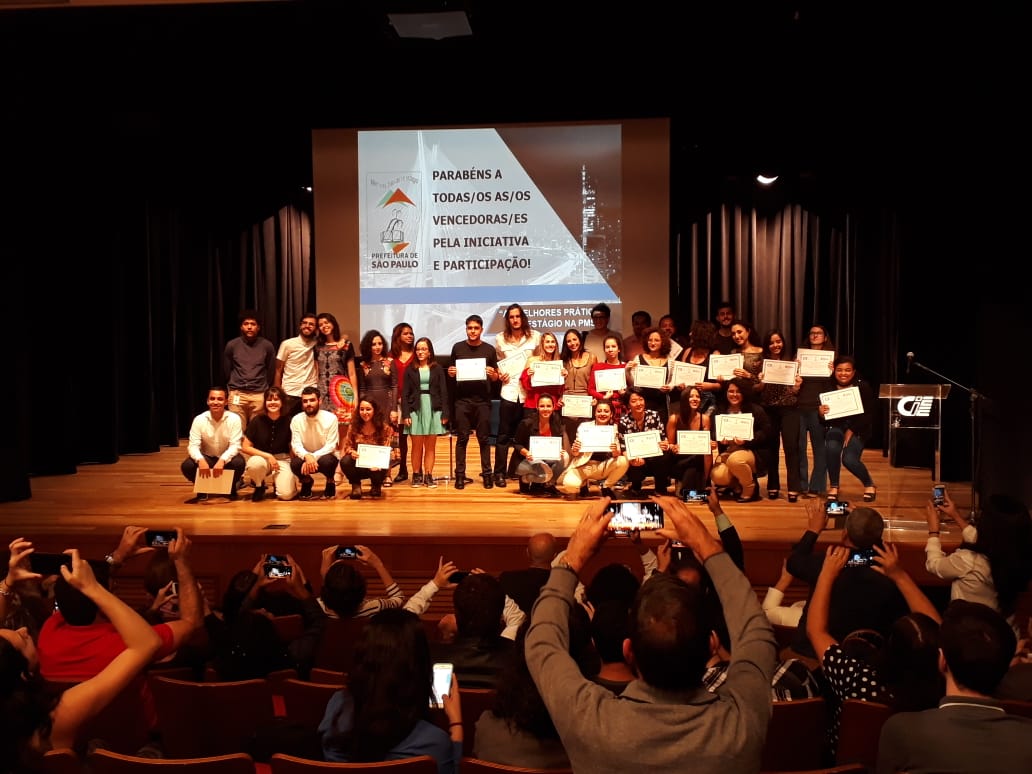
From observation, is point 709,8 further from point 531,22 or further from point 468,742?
point 468,742

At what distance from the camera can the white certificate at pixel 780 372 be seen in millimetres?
7133

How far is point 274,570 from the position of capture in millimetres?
4090

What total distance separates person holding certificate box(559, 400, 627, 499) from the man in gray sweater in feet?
17.4

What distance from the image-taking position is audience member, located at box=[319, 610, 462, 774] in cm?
218

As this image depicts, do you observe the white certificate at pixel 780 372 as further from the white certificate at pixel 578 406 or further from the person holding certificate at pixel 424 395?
the person holding certificate at pixel 424 395

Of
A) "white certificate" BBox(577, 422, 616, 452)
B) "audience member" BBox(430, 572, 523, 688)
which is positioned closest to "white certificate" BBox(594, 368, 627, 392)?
"white certificate" BBox(577, 422, 616, 452)

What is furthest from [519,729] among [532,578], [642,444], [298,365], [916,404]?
[298,365]

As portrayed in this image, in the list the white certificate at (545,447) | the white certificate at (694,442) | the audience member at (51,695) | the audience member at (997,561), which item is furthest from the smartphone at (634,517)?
the white certificate at (545,447)

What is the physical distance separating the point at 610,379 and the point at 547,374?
0.48m

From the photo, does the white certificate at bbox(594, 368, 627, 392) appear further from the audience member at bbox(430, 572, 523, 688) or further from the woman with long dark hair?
the audience member at bbox(430, 572, 523, 688)

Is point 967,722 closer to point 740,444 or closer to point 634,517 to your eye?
point 634,517

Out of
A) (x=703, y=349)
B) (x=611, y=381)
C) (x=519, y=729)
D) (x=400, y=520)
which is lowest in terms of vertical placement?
(x=400, y=520)

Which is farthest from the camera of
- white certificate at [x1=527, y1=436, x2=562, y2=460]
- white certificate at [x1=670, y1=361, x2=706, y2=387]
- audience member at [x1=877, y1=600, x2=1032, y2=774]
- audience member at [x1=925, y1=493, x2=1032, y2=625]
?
white certificate at [x1=670, y1=361, x2=706, y2=387]

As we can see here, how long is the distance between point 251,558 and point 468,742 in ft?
11.3
